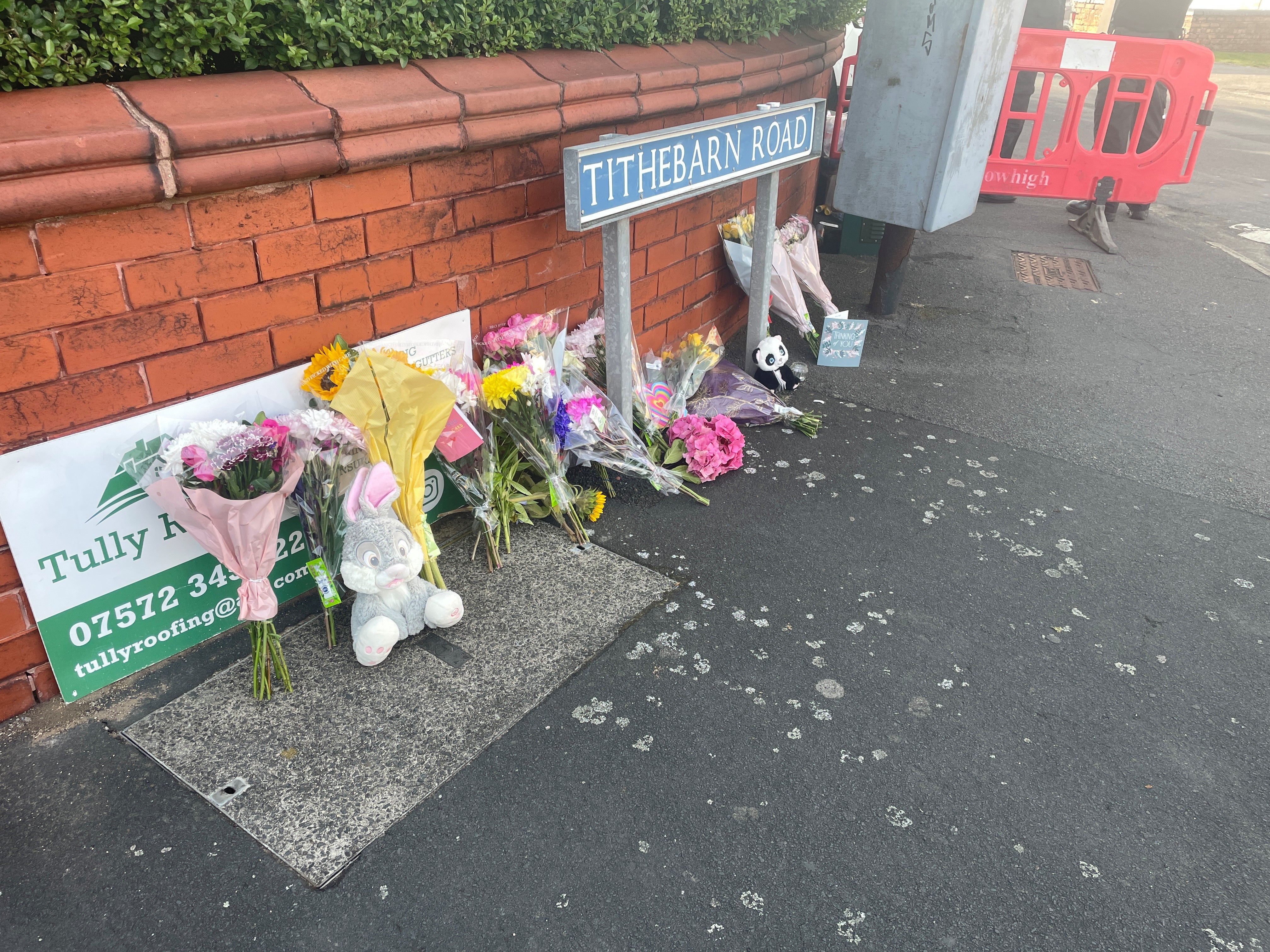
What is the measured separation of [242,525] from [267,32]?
127 cm

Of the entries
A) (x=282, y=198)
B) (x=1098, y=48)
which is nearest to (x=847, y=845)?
(x=282, y=198)

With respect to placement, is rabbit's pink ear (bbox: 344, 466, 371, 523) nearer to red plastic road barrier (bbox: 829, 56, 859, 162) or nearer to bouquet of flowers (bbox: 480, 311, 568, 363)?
bouquet of flowers (bbox: 480, 311, 568, 363)

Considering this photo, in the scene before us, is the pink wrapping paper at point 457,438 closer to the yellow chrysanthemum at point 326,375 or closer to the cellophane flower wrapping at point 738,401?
the yellow chrysanthemum at point 326,375

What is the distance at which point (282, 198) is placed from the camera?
221 centimetres

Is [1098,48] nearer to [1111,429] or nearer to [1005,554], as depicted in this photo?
[1111,429]

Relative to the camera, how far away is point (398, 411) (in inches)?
91.4

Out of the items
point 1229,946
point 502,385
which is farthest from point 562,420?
point 1229,946

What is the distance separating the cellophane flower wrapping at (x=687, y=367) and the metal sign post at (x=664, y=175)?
1.29 feet

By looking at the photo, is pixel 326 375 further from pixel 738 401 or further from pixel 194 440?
pixel 738 401

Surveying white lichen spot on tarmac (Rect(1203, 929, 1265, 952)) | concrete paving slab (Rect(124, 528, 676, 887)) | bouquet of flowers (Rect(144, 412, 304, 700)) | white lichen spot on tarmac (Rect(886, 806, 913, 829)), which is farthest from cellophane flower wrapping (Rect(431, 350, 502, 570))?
white lichen spot on tarmac (Rect(1203, 929, 1265, 952))

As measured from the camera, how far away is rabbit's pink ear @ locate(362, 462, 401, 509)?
226 cm

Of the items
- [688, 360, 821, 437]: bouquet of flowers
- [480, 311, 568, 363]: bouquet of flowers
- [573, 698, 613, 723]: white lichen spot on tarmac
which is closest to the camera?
[573, 698, 613, 723]: white lichen spot on tarmac

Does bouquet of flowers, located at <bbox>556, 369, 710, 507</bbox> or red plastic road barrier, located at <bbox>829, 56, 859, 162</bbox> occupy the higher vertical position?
red plastic road barrier, located at <bbox>829, 56, 859, 162</bbox>

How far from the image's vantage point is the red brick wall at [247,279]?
190cm
